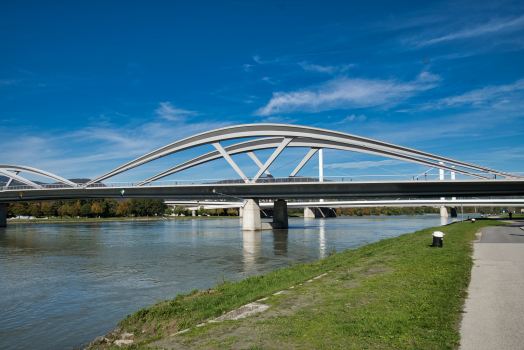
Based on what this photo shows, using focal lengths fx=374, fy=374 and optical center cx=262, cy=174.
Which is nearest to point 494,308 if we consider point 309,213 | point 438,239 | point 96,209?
point 438,239

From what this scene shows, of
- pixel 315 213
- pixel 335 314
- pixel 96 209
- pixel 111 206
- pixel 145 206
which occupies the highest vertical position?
pixel 111 206

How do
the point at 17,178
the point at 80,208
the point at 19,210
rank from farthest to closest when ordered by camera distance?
1. the point at 80,208
2. the point at 19,210
3. the point at 17,178

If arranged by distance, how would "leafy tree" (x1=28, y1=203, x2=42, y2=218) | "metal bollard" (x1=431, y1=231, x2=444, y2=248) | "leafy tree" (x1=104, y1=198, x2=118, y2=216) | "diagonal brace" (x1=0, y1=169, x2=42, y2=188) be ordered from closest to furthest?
"metal bollard" (x1=431, y1=231, x2=444, y2=248), "diagonal brace" (x1=0, y1=169, x2=42, y2=188), "leafy tree" (x1=28, y1=203, x2=42, y2=218), "leafy tree" (x1=104, y1=198, x2=118, y2=216)

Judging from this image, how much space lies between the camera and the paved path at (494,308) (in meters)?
5.65

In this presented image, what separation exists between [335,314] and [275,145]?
51.1 m

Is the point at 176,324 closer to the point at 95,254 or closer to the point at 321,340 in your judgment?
the point at 321,340

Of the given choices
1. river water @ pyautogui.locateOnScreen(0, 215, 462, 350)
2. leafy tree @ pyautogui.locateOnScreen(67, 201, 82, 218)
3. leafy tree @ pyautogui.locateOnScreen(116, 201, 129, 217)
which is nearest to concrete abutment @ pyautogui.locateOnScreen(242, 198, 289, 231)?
river water @ pyautogui.locateOnScreen(0, 215, 462, 350)

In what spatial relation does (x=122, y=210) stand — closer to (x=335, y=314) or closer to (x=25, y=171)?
(x=25, y=171)

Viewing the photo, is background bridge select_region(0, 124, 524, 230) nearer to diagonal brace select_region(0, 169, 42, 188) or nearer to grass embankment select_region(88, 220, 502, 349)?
diagonal brace select_region(0, 169, 42, 188)

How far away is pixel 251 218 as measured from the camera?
2167 inches

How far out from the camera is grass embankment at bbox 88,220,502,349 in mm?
5723

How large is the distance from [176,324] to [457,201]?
319ft

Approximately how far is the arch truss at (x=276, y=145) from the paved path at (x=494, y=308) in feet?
120

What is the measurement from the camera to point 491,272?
11.5 metres
